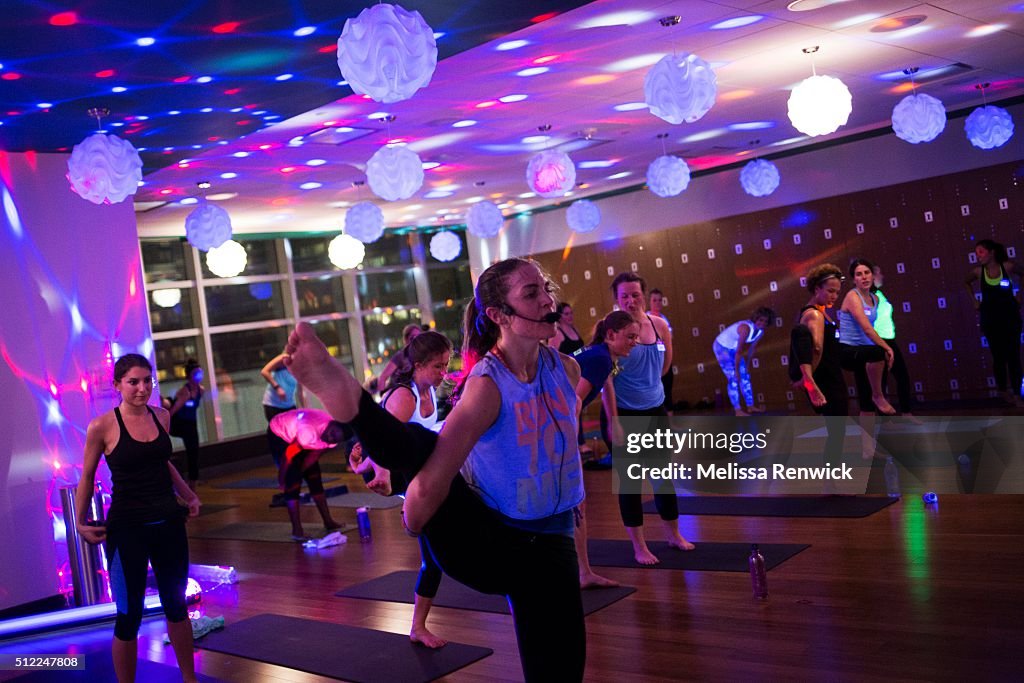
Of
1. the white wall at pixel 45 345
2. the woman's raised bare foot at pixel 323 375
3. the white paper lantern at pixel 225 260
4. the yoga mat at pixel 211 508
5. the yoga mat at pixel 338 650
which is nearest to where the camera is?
the woman's raised bare foot at pixel 323 375

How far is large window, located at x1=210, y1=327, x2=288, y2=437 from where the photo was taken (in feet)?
47.9

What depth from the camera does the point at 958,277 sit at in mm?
11602

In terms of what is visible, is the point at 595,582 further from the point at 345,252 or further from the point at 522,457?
the point at 345,252

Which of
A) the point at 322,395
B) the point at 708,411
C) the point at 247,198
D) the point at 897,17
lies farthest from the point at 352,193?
the point at 322,395

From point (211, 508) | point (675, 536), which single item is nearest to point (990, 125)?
point (675, 536)

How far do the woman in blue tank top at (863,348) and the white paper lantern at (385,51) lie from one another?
4.83 metres

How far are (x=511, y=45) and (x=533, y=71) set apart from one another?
80cm

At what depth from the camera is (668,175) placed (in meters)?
9.15

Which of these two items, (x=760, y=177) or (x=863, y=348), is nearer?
(x=863, y=348)

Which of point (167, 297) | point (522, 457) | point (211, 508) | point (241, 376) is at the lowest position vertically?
point (211, 508)

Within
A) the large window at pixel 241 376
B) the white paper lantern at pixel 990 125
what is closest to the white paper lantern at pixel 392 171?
the white paper lantern at pixel 990 125

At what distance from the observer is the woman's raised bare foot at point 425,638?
4.69 metres

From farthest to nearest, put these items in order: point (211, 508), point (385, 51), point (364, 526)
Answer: point (211, 508), point (364, 526), point (385, 51)

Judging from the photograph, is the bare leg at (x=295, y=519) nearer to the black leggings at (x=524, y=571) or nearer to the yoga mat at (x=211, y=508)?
the yoga mat at (x=211, y=508)
